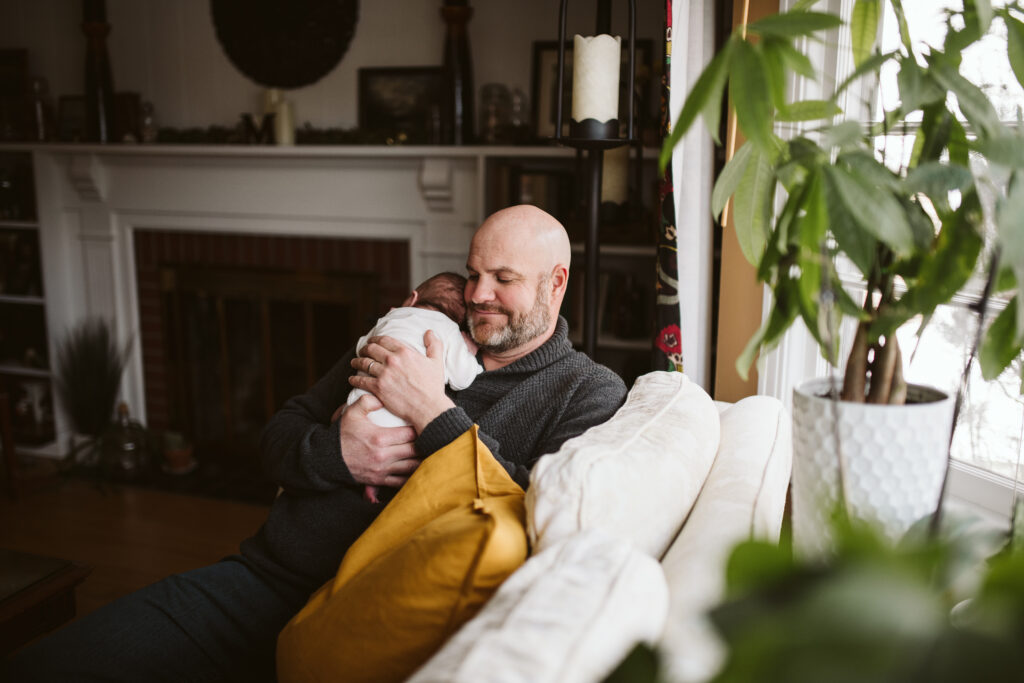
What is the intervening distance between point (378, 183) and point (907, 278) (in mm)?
2544

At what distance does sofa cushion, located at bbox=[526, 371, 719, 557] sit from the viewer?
2.65 ft

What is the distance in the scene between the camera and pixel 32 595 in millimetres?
1477

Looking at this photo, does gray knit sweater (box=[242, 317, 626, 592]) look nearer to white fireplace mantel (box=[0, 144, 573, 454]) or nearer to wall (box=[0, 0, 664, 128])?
white fireplace mantel (box=[0, 144, 573, 454])

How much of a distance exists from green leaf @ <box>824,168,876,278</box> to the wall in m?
2.20

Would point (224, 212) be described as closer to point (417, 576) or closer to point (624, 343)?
point (624, 343)

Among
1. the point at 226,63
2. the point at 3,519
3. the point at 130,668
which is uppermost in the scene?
the point at 226,63

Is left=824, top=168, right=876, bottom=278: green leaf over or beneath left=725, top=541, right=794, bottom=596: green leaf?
over

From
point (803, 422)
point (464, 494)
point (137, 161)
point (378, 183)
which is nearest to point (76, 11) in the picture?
point (137, 161)

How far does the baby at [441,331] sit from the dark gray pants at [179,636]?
0.37 m

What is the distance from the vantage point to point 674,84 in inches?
66.9

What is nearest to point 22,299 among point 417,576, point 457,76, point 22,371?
point 22,371

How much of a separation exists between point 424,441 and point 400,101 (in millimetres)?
2065

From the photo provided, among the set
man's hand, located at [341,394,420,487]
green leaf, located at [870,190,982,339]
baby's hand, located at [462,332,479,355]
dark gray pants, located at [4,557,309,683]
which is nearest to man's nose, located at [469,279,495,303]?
baby's hand, located at [462,332,479,355]

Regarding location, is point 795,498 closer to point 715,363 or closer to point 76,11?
point 715,363
